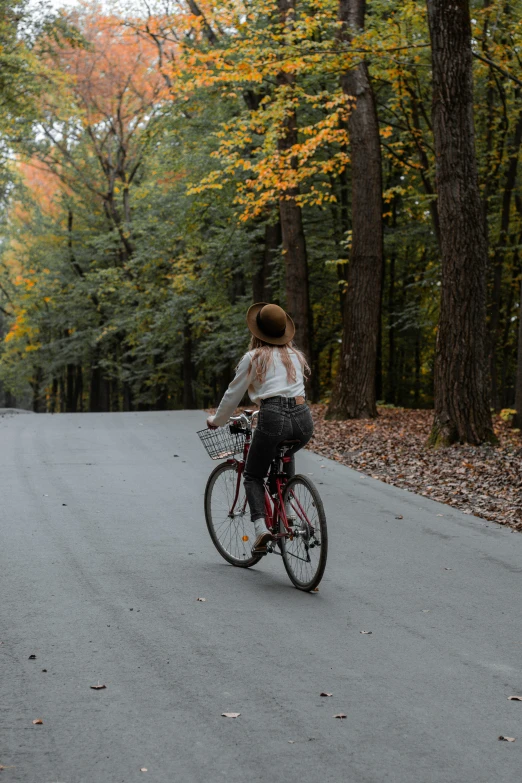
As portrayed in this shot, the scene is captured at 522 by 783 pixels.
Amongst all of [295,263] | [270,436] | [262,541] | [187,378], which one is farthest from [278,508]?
[187,378]

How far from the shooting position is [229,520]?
7734 mm

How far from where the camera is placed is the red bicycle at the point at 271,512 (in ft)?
21.7

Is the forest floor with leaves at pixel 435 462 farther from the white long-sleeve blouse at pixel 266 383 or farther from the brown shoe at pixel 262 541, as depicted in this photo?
the white long-sleeve blouse at pixel 266 383

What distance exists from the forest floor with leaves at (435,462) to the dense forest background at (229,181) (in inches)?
152

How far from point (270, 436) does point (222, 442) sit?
2.51 ft

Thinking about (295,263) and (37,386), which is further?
(37,386)

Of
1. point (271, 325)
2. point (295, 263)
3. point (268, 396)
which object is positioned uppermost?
point (295, 263)

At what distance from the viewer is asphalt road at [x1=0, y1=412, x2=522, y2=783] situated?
385 centimetres

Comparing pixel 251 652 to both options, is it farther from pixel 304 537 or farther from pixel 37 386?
pixel 37 386

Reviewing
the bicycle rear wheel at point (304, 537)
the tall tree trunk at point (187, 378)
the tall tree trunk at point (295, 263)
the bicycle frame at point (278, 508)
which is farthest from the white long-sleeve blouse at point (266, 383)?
the tall tree trunk at point (187, 378)

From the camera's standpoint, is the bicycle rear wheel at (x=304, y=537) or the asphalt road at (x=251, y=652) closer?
the asphalt road at (x=251, y=652)

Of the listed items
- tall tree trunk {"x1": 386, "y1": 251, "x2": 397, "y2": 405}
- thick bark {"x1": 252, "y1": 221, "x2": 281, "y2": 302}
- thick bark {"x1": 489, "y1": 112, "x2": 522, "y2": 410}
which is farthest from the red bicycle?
tall tree trunk {"x1": 386, "y1": 251, "x2": 397, "y2": 405}

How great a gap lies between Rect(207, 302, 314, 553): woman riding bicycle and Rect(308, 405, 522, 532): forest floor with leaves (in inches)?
135

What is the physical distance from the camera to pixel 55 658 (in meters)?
5.04
